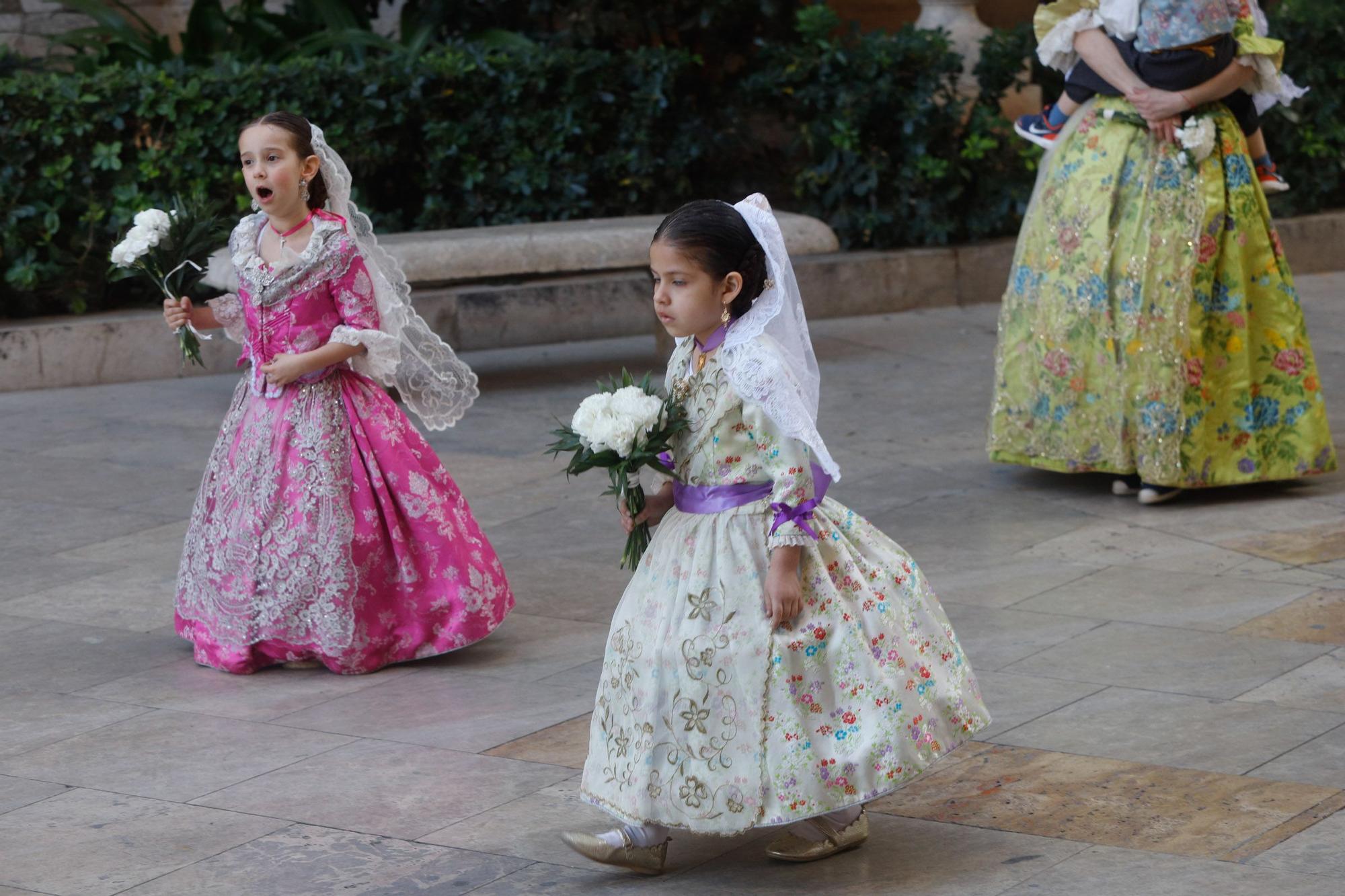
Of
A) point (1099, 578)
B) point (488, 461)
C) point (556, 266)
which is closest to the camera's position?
point (1099, 578)

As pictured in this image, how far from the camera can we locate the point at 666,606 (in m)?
3.72

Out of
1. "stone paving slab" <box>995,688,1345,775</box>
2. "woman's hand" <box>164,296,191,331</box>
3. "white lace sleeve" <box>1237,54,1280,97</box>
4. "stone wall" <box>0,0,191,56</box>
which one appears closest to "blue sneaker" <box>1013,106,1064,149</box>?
"white lace sleeve" <box>1237,54,1280,97</box>

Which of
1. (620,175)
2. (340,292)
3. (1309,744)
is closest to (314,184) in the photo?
(340,292)

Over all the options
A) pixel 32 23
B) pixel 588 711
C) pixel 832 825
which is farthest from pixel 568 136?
pixel 832 825

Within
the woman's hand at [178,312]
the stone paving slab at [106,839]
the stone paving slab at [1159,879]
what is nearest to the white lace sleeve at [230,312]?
the woman's hand at [178,312]

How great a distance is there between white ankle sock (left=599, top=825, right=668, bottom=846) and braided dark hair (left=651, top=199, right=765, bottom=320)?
1028 millimetres

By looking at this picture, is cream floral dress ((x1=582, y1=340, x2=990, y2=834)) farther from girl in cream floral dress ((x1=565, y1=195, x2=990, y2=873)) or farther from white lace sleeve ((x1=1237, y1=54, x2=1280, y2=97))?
white lace sleeve ((x1=1237, y1=54, x2=1280, y2=97))

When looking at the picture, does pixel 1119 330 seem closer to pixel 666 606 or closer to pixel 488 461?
pixel 488 461

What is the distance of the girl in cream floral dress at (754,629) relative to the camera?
362 cm

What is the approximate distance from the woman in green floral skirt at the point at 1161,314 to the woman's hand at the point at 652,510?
317 cm

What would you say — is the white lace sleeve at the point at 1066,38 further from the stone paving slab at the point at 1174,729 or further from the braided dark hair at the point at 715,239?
the braided dark hair at the point at 715,239

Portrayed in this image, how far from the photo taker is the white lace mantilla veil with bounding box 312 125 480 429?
5.32 m

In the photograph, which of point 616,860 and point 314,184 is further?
point 314,184

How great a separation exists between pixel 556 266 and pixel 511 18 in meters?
3.06
